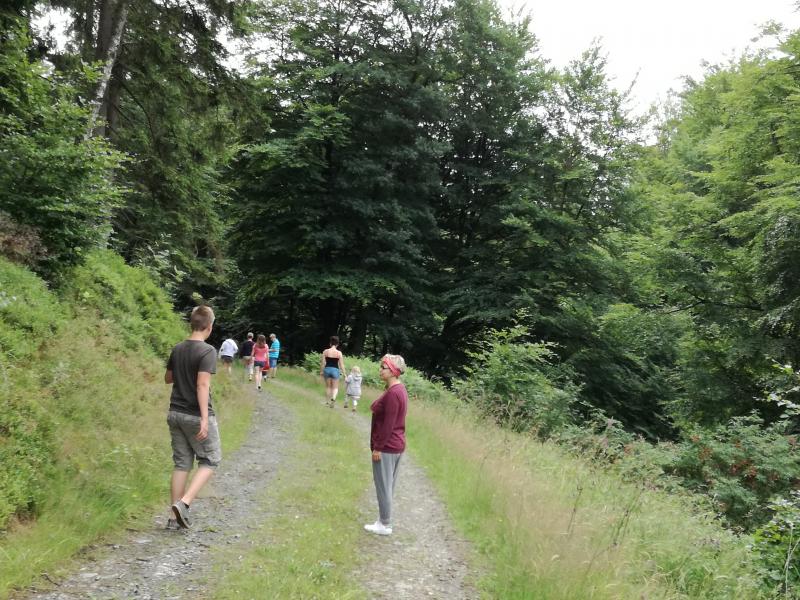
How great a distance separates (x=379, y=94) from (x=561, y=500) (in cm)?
2280

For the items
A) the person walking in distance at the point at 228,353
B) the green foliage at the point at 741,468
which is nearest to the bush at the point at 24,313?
the person walking in distance at the point at 228,353

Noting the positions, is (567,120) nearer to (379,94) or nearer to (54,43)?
(379,94)

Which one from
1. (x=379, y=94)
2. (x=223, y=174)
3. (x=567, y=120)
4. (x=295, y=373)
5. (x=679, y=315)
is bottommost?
(x=295, y=373)

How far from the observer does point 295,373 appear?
2084 centimetres

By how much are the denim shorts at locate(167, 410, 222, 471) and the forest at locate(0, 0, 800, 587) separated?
4.77 metres

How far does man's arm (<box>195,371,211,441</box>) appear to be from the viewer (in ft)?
16.0

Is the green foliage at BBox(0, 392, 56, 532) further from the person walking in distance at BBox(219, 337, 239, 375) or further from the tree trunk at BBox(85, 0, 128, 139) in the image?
the person walking in distance at BBox(219, 337, 239, 375)

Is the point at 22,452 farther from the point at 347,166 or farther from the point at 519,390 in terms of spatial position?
the point at 347,166

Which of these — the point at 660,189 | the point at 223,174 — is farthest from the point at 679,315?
the point at 223,174

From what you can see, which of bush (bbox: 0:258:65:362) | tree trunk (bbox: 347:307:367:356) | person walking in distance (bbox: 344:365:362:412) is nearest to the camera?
bush (bbox: 0:258:65:362)

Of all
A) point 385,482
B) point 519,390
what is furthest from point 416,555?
point 519,390

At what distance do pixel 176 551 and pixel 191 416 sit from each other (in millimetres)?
1120

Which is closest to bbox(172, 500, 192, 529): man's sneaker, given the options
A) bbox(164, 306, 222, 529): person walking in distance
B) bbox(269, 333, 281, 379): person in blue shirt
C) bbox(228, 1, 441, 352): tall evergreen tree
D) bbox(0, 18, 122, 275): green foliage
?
bbox(164, 306, 222, 529): person walking in distance

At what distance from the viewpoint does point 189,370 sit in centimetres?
496
